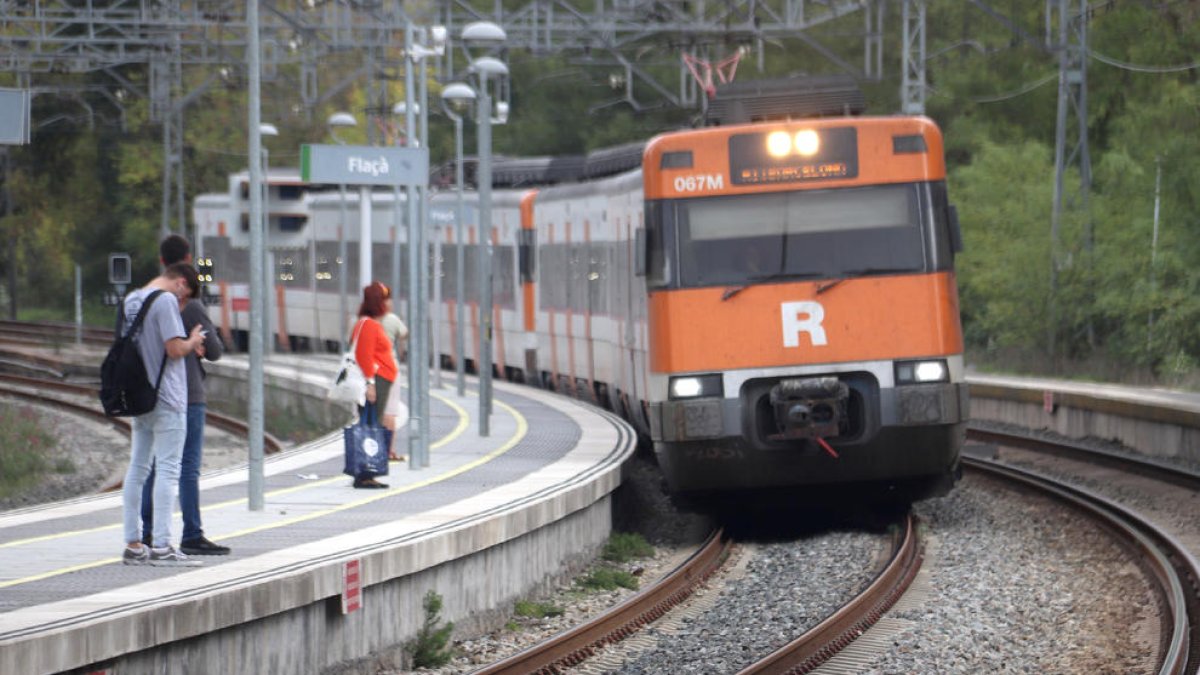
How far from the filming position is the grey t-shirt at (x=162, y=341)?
1141cm

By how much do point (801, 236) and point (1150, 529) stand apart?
142 inches

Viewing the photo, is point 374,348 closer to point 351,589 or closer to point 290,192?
point 351,589

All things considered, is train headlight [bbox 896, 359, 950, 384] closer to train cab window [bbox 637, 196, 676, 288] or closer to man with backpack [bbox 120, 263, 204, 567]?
train cab window [bbox 637, 196, 676, 288]

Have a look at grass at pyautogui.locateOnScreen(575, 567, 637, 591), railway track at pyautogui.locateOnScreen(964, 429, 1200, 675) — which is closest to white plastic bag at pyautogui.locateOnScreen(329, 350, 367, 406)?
grass at pyautogui.locateOnScreen(575, 567, 637, 591)

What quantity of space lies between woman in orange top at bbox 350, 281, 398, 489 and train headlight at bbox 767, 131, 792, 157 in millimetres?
3271

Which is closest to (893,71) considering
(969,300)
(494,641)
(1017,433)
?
(969,300)

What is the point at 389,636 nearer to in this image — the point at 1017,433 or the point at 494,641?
the point at 494,641

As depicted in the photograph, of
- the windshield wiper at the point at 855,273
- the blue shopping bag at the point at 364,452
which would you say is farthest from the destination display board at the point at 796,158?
the blue shopping bag at the point at 364,452

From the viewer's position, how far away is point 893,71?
62906mm

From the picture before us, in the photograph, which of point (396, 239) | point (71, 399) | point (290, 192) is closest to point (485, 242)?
point (396, 239)

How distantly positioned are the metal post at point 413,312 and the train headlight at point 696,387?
2.86m

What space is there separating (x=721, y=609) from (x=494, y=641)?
1788 millimetres

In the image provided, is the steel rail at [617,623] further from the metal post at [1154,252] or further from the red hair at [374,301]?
the metal post at [1154,252]

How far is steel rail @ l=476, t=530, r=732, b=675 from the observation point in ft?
39.4
